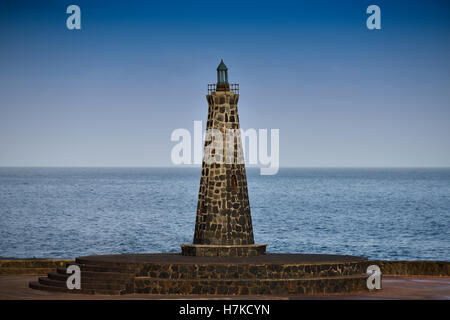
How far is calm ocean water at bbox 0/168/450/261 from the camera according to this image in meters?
86.4

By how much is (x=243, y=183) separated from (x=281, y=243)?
52631 millimetres

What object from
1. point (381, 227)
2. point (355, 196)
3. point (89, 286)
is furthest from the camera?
point (355, 196)

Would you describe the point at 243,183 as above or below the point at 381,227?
above

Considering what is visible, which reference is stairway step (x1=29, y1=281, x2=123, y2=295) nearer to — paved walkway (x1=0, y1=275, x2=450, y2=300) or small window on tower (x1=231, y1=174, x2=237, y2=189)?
paved walkway (x1=0, y1=275, x2=450, y2=300)

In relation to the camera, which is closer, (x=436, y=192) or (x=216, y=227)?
(x=216, y=227)

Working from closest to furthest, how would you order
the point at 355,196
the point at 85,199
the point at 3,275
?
the point at 3,275
the point at 85,199
the point at 355,196

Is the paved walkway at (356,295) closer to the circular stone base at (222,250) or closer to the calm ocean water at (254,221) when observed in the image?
the circular stone base at (222,250)

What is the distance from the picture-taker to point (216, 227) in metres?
36.6

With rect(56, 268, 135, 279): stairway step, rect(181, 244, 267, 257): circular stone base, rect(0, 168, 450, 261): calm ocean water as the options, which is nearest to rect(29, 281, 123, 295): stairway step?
rect(56, 268, 135, 279): stairway step

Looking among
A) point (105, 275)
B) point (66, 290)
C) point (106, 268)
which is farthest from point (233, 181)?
point (66, 290)

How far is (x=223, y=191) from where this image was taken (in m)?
36.6

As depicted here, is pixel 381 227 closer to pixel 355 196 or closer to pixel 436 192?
pixel 355 196
